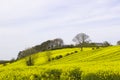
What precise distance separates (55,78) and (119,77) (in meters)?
4.27

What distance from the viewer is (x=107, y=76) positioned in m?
19.6

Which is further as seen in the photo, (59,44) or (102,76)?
(59,44)

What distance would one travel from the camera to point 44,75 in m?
23.4

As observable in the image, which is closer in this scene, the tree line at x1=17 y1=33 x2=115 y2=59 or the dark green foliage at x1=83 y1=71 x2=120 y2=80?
the dark green foliage at x1=83 y1=71 x2=120 y2=80

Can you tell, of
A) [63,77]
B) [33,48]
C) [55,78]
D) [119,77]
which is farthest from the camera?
[33,48]

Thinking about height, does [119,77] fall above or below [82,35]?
below

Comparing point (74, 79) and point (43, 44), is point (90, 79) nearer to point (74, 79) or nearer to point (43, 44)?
point (74, 79)

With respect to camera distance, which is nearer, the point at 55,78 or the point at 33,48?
the point at 55,78

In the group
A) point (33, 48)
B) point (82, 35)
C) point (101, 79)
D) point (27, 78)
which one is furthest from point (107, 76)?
point (33, 48)

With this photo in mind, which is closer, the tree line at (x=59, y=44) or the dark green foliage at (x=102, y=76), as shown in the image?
the dark green foliage at (x=102, y=76)

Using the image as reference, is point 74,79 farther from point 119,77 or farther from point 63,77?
point 119,77

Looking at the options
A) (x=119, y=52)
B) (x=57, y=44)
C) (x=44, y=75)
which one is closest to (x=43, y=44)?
(x=57, y=44)

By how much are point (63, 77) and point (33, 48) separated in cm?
11893

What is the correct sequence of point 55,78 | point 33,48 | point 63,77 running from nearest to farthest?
point 63,77 < point 55,78 < point 33,48
